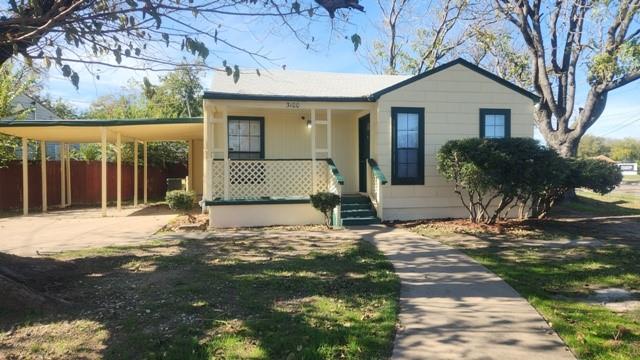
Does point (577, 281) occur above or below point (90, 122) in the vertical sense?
below

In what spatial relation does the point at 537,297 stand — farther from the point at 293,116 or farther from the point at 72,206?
the point at 72,206

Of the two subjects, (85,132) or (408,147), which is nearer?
(408,147)

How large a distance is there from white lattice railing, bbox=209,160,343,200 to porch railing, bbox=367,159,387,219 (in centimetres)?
107

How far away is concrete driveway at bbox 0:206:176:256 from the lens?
340 inches

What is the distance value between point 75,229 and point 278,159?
532 cm

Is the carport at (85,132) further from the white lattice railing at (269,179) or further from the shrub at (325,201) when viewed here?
the shrub at (325,201)

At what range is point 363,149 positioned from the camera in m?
13.1

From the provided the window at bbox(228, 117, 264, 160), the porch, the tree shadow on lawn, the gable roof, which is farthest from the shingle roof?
the tree shadow on lawn

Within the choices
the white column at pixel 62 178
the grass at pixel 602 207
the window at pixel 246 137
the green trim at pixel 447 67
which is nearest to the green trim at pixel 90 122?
the window at pixel 246 137

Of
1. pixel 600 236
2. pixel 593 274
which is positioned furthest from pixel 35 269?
pixel 600 236

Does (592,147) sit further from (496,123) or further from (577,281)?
(577,281)

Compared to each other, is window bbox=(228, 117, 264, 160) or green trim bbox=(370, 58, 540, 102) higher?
green trim bbox=(370, 58, 540, 102)

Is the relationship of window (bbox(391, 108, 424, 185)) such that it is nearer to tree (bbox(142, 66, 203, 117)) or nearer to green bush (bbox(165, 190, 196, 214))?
green bush (bbox(165, 190, 196, 214))

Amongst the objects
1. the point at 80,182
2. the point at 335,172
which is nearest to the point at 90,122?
the point at 80,182
